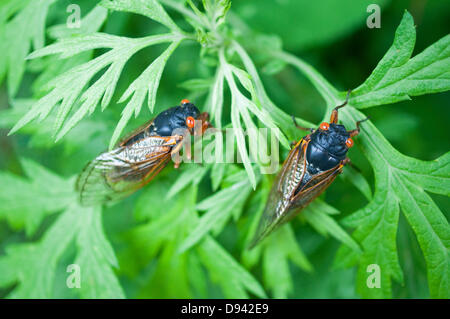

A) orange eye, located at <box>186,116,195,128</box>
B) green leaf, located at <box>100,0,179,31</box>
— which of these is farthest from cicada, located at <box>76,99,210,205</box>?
green leaf, located at <box>100,0,179,31</box>

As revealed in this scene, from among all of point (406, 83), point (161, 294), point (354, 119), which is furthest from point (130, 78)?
point (406, 83)

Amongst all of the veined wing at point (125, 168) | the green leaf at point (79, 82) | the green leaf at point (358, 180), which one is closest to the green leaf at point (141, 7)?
the green leaf at point (79, 82)

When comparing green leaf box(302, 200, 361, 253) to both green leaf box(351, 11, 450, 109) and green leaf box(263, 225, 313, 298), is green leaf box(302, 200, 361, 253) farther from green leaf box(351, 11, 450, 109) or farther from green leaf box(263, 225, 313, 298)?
green leaf box(351, 11, 450, 109)

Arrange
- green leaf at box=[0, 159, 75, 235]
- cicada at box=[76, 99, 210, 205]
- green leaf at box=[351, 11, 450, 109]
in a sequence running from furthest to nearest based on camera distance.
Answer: green leaf at box=[0, 159, 75, 235], cicada at box=[76, 99, 210, 205], green leaf at box=[351, 11, 450, 109]

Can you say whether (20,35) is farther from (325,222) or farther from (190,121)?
(325,222)

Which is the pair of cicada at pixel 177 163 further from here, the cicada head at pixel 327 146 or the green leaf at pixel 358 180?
the green leaf at pixel 358 180

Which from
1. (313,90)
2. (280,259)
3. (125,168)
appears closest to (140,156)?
(125,168)
